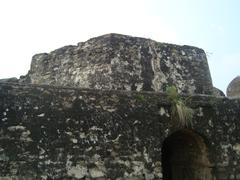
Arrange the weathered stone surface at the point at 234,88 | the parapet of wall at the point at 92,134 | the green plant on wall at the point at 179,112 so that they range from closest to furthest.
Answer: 1. the parapet of wall at the point at 92,134
2. the green plant on wall at the point at 179,112
3. the weathered stone surface at the point at 234,88

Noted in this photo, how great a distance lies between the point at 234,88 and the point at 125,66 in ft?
19.6

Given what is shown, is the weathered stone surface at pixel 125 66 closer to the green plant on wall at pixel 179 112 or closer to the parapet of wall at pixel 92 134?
the green plant on wall at pixel 179 112

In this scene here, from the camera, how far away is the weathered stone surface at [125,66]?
926cm

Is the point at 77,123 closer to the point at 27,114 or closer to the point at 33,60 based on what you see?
the point at 27,114

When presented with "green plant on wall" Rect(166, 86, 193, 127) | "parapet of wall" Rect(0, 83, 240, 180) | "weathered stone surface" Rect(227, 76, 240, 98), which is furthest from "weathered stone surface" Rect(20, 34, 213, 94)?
"weathered stone surface" Rect(227, 76, 240, 98)

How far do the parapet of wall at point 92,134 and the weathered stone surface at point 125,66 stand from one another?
2611mm

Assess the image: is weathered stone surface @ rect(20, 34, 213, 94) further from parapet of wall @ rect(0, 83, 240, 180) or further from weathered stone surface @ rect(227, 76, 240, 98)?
weathered stone surface @ rect(227, 76, 240, 98)

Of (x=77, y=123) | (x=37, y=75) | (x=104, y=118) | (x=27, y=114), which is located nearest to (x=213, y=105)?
(x=104, y=118)

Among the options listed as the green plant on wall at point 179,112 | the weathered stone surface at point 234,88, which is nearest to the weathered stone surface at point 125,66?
the green plant on wall at point 179,112

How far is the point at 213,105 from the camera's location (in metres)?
7.01

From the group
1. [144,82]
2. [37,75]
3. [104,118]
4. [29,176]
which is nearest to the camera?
[29,176]

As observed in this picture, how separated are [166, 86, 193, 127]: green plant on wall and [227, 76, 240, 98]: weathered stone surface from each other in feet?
24.0

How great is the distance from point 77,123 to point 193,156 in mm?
2384

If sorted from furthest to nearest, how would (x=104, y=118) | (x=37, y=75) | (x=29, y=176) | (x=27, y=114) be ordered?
1. (x=37, y=75)
2. (x=104, y=118)
3. (x=27, y=114)
4. (x=29, y=176)
